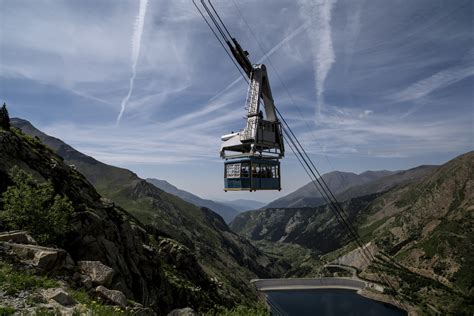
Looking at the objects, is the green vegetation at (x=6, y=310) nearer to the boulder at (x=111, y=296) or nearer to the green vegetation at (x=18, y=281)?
the green vegetation at (x=18, y=281)

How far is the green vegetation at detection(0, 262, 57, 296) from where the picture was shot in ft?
42.0

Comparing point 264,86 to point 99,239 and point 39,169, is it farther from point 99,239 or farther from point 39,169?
point 39,169

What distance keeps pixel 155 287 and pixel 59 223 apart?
2309cm

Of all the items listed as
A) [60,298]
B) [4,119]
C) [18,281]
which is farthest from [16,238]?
[4,119]

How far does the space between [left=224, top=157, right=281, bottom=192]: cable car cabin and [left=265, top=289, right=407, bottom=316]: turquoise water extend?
5634 inches

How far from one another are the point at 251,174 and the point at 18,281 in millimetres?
19197

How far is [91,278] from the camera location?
56.9 ft

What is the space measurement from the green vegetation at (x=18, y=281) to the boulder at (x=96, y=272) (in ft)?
9.94

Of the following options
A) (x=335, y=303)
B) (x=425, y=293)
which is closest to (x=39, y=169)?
(x=335, y=303)

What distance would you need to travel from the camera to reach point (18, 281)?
13.2 m

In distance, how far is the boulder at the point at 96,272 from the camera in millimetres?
17469

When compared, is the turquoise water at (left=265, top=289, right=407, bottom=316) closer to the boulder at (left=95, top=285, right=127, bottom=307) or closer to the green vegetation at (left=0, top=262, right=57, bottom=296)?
the boulder at (left=95, top=285, right=127, bottom=307)

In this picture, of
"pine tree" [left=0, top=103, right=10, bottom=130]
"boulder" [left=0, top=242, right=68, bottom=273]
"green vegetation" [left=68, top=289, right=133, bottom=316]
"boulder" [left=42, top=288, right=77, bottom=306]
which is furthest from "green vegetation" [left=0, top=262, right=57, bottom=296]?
"pine tree" [left=0, top=103, right=10, bottom=130]

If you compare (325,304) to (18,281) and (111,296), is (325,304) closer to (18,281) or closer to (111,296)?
(111,296)
